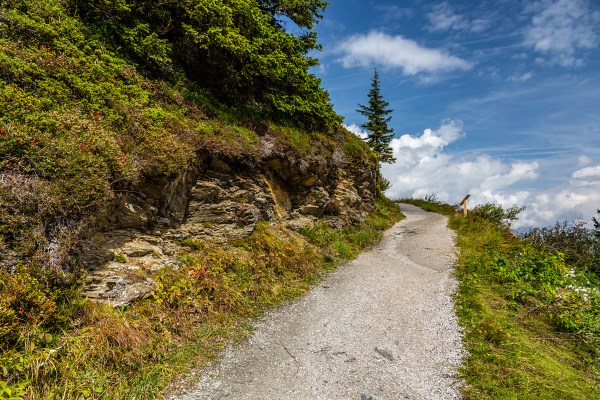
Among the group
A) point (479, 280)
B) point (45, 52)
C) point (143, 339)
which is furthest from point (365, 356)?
point (45, 52)

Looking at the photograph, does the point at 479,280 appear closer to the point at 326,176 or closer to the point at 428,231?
the point at 326,176

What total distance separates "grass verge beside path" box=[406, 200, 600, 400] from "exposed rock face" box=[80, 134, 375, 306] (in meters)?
6.56

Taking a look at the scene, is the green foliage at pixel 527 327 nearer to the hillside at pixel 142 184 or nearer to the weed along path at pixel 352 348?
the weed along path at pixel 352 348

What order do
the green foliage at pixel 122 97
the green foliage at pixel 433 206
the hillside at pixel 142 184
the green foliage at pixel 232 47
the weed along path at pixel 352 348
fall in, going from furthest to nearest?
the green foliage at pixel 433 206 < the green foliage at pixel 232 47 < the green foliage at pixel 122 97 < the weed along path at pixel 352 348 < the hillside at pixel 142 184

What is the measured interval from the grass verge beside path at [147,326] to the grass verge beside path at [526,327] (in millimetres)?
A: 4631

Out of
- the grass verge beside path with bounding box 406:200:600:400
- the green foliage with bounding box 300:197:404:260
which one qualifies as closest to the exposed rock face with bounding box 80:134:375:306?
the green foliage with bounding box 300:197:404:260

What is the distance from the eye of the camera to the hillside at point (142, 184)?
4.64 meters

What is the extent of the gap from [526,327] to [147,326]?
330 inches

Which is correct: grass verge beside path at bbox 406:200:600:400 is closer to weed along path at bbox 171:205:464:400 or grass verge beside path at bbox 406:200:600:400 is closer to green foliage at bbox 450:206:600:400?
green foliage at bbox 450:206:600:400

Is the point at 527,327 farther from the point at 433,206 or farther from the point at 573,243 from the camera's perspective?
the point at 433,206

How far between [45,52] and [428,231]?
19.2 m

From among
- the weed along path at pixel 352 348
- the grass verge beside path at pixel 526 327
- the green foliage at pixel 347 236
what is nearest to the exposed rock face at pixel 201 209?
the green foliage at pixel 347 236

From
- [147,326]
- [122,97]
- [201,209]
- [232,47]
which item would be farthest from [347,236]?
[122,97]

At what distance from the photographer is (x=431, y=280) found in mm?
10102
